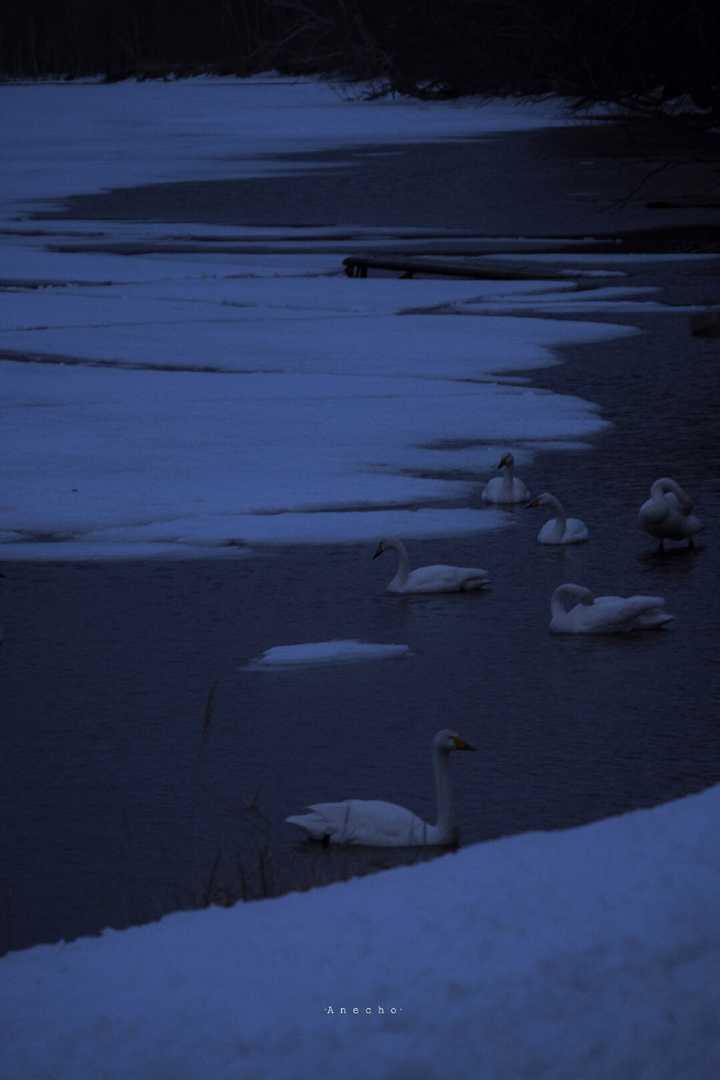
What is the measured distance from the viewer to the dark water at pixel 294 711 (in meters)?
5.83

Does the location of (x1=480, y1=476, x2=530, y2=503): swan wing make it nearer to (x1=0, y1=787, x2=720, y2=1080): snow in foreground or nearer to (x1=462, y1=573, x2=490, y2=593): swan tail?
(x1=462, y1=573, x2=490, y2=593): swan tail

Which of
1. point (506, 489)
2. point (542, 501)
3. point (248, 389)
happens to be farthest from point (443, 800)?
point (248, 389)

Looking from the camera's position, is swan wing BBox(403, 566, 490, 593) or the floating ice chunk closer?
the floating ice chunk

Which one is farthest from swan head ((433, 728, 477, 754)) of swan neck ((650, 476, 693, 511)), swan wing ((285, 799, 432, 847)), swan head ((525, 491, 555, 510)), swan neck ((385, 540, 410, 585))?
swan neck ((650, 476, 693, 511))

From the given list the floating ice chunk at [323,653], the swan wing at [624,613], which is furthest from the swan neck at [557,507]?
the floating ice chunk at [323,653]

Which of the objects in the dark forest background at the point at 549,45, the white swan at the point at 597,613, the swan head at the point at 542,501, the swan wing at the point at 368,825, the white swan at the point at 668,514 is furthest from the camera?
Answer: the dark forest background at the point at 549,45

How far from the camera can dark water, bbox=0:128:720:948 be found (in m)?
5.83

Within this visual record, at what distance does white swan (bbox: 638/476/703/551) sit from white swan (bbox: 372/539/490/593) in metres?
1.09

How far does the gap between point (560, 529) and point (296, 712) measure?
284 centimetres

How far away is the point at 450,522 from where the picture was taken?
396 inches

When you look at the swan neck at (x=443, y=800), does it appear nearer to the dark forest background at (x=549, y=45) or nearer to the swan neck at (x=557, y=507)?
the swan neck at (x=557, y=507)

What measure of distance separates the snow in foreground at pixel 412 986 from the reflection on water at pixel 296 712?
133cm

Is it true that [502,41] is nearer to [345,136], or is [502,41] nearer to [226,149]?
[226,149]

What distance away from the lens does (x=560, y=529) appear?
958 cm
